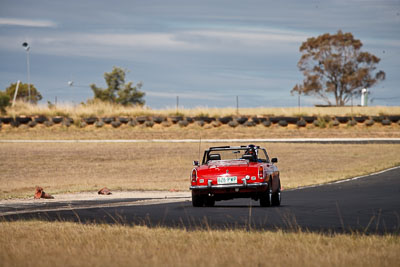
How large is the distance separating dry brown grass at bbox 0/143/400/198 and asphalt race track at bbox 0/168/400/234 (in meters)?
7.92

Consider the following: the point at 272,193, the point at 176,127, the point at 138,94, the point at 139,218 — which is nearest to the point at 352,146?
the point at 176,127

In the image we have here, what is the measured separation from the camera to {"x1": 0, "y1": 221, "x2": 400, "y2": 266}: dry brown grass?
8.08 m

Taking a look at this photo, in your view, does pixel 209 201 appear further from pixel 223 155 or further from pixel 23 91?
pixel 23 91

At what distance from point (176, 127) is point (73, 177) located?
24.6m

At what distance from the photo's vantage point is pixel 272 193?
55.0ft

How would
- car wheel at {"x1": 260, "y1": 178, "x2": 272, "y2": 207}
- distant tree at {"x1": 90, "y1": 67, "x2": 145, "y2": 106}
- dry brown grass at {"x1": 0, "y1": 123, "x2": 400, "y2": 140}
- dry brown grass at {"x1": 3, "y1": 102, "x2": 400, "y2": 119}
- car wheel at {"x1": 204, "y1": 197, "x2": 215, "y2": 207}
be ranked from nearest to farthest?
car wheel at {"x1": 260, "y1": 178, "x2": 272, "y2": 207}
car wheel at {"x1": 204, "y1": 197, "x2": 215, "y2": 207}
dry brown grass at {"x1": 0, "y1": 123, "x2": 400, "y2": 140}
dry brown grass at {"x1": 3, "y1": 102, "x2": 400, "y2": 119}
distant tree at {"x1": 90, "y1": 67, "x2": 145, "y2": 106}

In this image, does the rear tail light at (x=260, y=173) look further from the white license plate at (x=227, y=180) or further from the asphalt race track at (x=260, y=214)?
the asphalt race track at (x=260, y=214)

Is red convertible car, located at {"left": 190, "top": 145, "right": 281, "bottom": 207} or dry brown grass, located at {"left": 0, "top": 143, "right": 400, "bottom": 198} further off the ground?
red convertible car, located at {"left": 190, "top": 145, "right": 281, "bottom": 207}

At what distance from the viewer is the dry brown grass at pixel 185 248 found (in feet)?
26.5

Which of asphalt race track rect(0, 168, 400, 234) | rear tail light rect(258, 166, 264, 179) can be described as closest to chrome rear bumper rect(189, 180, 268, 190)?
rear tail light rect(258, 166, 264, 179)

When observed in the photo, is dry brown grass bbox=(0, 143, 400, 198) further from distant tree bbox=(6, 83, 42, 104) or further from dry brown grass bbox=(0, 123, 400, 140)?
distant tree bbox=(6, 83, 42, 104)

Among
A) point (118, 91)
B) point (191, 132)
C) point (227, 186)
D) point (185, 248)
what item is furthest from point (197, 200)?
point (118, 91)

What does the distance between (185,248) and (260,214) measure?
556cm

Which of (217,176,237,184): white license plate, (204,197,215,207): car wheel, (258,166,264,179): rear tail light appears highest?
(258,166,264,179): rear tail light
